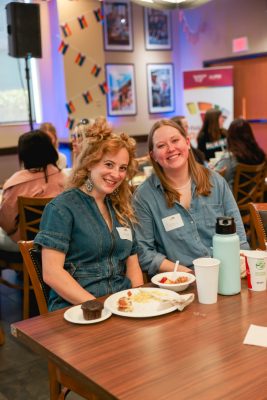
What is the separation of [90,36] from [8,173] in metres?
2.20

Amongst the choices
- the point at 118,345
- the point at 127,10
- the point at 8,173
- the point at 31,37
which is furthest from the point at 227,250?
the point at 127,10

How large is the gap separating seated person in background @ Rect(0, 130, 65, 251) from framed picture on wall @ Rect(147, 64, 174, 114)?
4914 millimetres

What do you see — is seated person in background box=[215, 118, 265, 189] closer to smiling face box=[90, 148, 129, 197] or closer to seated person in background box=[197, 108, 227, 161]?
seated person in background box=[197, 108, 227, 161]

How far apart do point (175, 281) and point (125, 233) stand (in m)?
0.31

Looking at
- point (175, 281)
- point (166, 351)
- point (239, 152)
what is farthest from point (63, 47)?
point (166, 351)

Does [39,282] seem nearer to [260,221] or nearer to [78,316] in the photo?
[78,316]

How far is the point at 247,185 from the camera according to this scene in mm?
4488

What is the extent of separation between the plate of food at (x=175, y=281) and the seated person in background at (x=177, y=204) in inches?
13.5

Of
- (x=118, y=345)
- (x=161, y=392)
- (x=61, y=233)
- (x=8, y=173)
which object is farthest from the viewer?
(x=8, y=173)

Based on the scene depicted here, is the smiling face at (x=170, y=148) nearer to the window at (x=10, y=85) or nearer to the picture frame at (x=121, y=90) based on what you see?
the window at (x=10, y=85)

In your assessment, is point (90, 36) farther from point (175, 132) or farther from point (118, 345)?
point (118, 345)

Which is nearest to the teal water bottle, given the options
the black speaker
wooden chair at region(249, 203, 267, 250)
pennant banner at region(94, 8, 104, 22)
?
wooden chair at region(249, 203, 267, 250)

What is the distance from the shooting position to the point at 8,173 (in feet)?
21.6

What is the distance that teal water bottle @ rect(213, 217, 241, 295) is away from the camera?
62.8 inches
